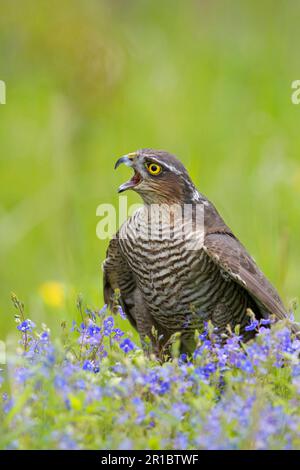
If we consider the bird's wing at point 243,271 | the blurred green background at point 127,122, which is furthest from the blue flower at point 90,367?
the blurred green background at point 127,122

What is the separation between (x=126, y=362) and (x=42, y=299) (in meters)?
3.76

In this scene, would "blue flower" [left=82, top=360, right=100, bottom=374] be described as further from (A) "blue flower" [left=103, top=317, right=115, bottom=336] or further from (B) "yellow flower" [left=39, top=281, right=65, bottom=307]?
(B) "yellow flower" [left=39, top=281, right=65, bottom=307]

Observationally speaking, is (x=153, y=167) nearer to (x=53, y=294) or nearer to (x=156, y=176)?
(x=156, y=176)

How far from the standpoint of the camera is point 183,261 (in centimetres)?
509

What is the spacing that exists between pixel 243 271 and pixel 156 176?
0.69 meters

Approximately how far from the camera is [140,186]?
17.4 ft

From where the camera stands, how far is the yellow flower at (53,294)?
6.98 m

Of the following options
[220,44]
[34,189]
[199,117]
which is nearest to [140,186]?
[34,189]

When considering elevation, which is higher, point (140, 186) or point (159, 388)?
point (140, 186)

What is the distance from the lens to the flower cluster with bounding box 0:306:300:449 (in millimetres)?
3262

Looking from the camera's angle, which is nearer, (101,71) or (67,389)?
(67,389)

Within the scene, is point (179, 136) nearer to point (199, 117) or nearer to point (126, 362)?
point (199, 117)

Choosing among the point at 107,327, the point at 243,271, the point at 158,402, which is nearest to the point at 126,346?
the point at 107,327

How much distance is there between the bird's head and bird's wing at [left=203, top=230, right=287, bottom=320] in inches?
13.1
